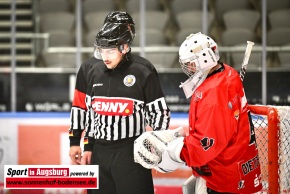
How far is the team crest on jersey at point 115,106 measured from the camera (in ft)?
9.02

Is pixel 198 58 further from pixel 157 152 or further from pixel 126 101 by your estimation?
pixel 126 101

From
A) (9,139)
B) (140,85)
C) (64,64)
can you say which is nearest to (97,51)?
(140,85)

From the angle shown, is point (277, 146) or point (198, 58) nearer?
point (198, 58)

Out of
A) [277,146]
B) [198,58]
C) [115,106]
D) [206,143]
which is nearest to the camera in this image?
[206,143]

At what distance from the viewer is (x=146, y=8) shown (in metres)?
5.55

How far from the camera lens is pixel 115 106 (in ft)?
9.02

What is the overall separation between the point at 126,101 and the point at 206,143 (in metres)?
0.57

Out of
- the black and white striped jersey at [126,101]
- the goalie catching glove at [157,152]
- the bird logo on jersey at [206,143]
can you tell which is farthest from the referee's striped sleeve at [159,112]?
the bird logo on jersey at [206,143]

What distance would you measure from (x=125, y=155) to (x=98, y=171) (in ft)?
0.40

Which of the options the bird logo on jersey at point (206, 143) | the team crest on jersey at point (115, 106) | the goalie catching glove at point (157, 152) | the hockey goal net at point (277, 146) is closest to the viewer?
the bird logo on jersey at point (206, 143)

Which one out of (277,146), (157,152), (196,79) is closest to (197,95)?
(196,79)

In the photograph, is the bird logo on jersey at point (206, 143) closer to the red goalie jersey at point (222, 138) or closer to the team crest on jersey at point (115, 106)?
the red goalie jersey at point (222, 138)

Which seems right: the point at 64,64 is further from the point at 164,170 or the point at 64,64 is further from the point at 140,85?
the point at 164,170

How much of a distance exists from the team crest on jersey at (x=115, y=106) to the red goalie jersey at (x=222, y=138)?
439mm
